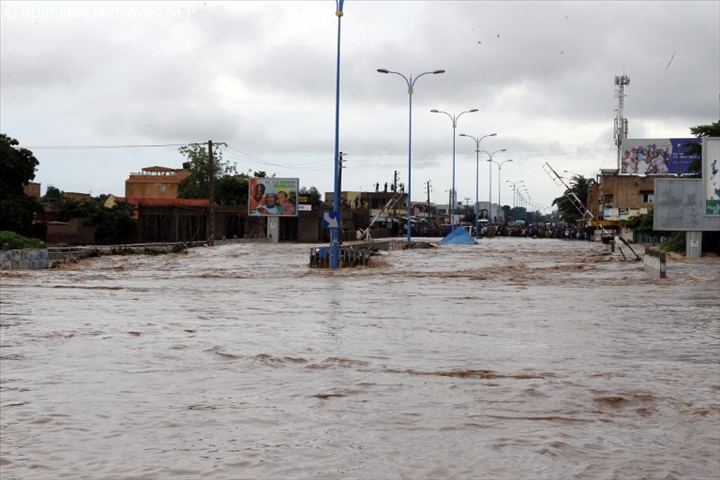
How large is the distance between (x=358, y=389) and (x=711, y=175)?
30983 mm

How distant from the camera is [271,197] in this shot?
77750 millimetres

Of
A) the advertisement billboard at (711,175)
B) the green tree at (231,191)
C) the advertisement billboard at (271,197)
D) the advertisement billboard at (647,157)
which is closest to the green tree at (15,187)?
the advertisement billboard at (271,197)

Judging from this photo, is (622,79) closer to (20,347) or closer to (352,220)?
(352,220)

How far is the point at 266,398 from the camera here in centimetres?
855

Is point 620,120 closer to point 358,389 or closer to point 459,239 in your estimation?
point 459,239

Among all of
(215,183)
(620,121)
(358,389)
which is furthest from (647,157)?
(358,389)

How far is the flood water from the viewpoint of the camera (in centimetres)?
635

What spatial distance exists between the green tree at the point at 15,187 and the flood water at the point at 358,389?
106 feet

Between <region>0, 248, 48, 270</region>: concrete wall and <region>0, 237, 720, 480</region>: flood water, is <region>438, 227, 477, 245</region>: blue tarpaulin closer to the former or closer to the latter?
<region>0, 248, 48, 270</region>: concrete wall

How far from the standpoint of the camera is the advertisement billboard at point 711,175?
35.9 m

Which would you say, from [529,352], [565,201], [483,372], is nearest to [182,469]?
[483,372]

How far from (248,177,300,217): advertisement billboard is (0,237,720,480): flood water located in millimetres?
57425

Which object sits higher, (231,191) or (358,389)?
(231,191)

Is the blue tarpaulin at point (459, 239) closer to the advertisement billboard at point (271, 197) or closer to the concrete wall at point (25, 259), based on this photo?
the advertisement billboard at point (271, 197)
